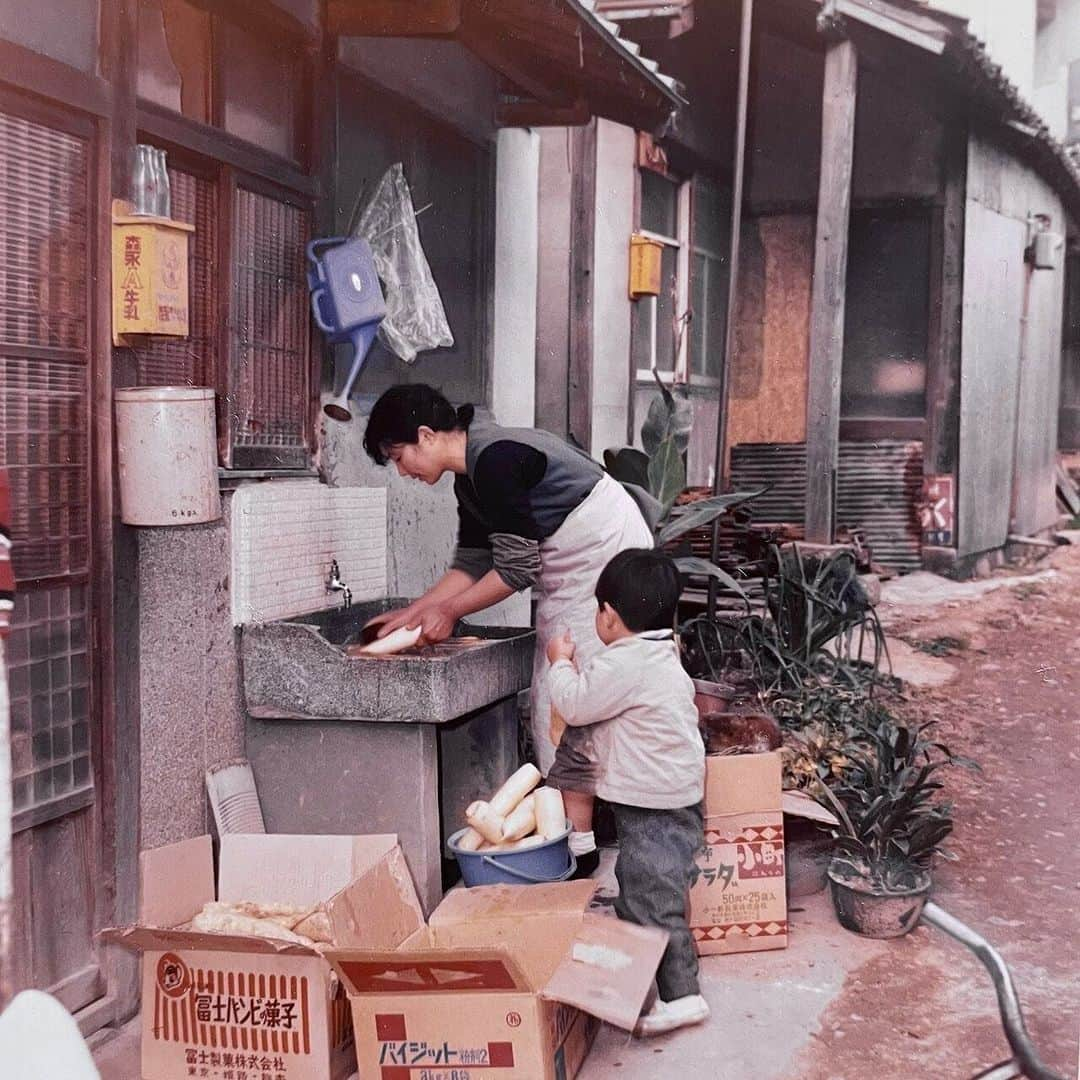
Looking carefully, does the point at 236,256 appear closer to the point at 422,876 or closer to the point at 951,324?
the point at 422,876

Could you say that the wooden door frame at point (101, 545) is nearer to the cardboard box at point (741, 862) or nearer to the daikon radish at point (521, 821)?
the daikon radish at point (521, 821)

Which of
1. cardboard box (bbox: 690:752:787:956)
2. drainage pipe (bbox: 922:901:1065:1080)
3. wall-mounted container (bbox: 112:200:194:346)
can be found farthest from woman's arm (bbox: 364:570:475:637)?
drainage pipe (bbox: 922:901:1065:1080)

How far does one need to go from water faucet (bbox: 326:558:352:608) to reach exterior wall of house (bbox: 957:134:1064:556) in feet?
26.1

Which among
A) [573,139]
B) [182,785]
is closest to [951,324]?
[573,139]

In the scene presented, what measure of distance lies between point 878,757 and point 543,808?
150 centimetres

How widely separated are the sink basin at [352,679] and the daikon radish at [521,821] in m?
0.39

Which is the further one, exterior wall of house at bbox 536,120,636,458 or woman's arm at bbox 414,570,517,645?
exterior wall of house at bbox 536,120,636,458

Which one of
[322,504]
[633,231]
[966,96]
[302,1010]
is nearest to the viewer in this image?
[302,1010]

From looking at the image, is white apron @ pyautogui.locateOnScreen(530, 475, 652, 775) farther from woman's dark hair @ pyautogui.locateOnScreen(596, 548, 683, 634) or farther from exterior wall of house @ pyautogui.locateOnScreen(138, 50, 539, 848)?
exterior wall of house @ pyautogui.locateOnScreen(138, 50, 539, 848)

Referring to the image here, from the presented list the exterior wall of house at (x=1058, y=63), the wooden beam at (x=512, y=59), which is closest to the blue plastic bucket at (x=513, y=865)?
the wooden beam at (x=512, y=59)

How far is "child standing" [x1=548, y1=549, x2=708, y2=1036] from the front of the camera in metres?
3.91

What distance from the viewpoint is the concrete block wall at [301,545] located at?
171 inches

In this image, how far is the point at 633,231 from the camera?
945 cm

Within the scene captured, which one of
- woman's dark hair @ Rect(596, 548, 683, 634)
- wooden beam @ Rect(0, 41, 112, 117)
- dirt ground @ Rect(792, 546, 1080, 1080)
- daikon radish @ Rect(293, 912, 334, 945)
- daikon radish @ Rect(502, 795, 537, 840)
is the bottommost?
dirt ground @ Rect(792, 546, 1080, 1080)
